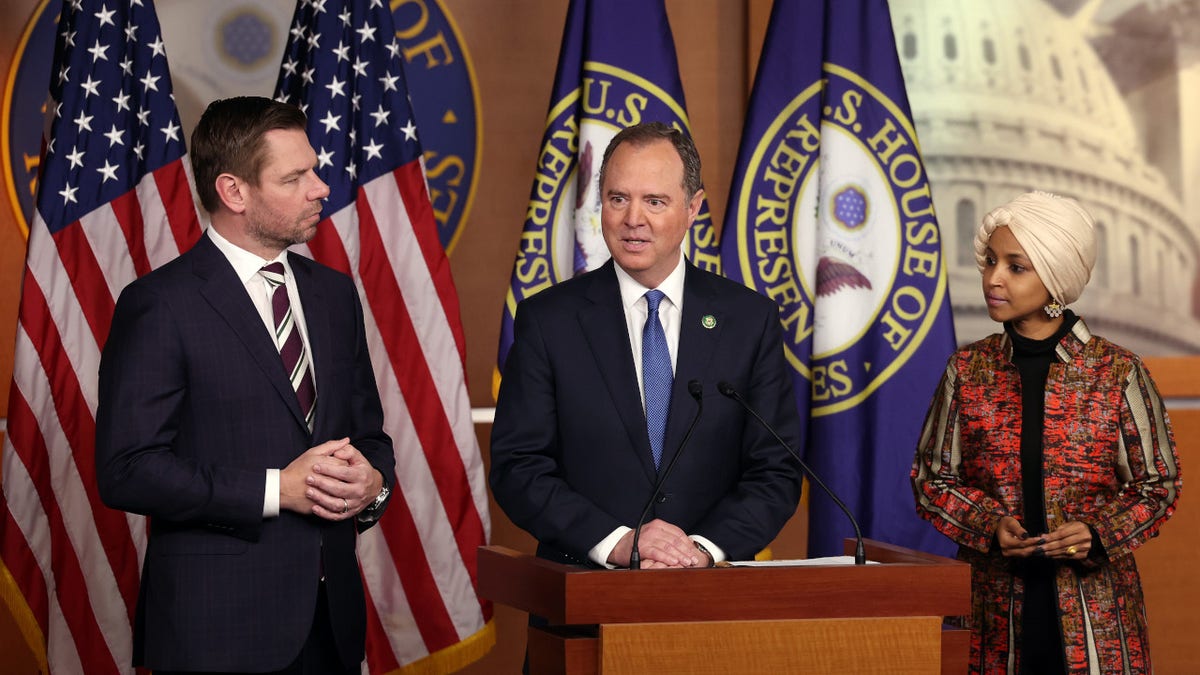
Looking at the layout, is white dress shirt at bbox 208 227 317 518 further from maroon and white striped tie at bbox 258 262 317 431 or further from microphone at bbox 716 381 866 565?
microphone at bbox 716 381 866 565

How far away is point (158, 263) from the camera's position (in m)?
3.79

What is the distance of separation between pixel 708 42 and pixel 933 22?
0.80m

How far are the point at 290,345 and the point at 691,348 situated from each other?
0.80m

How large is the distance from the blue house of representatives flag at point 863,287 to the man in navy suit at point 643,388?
4.97 ft

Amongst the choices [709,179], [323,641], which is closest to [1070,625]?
[323,641]

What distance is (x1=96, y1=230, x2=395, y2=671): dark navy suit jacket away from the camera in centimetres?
238

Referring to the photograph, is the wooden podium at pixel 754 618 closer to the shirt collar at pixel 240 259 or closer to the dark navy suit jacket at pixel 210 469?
the dark navy suit jacket at pixel 210 469

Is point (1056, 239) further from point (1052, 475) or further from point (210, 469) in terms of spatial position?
point (210, 469)

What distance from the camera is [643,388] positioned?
2490 mm

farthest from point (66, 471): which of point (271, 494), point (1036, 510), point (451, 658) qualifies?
point (1036, 510)

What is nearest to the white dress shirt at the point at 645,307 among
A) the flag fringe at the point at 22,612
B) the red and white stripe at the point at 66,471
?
the red and white stripe at the point at 66,471

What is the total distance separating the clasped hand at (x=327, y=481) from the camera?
2.44 m

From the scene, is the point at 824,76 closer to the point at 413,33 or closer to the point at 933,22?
the point at 933,22

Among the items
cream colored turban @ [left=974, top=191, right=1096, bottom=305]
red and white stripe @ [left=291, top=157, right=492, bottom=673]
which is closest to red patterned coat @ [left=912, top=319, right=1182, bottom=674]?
cream colored turban @ [left=974, top=191, right=1096, bottom=305]
